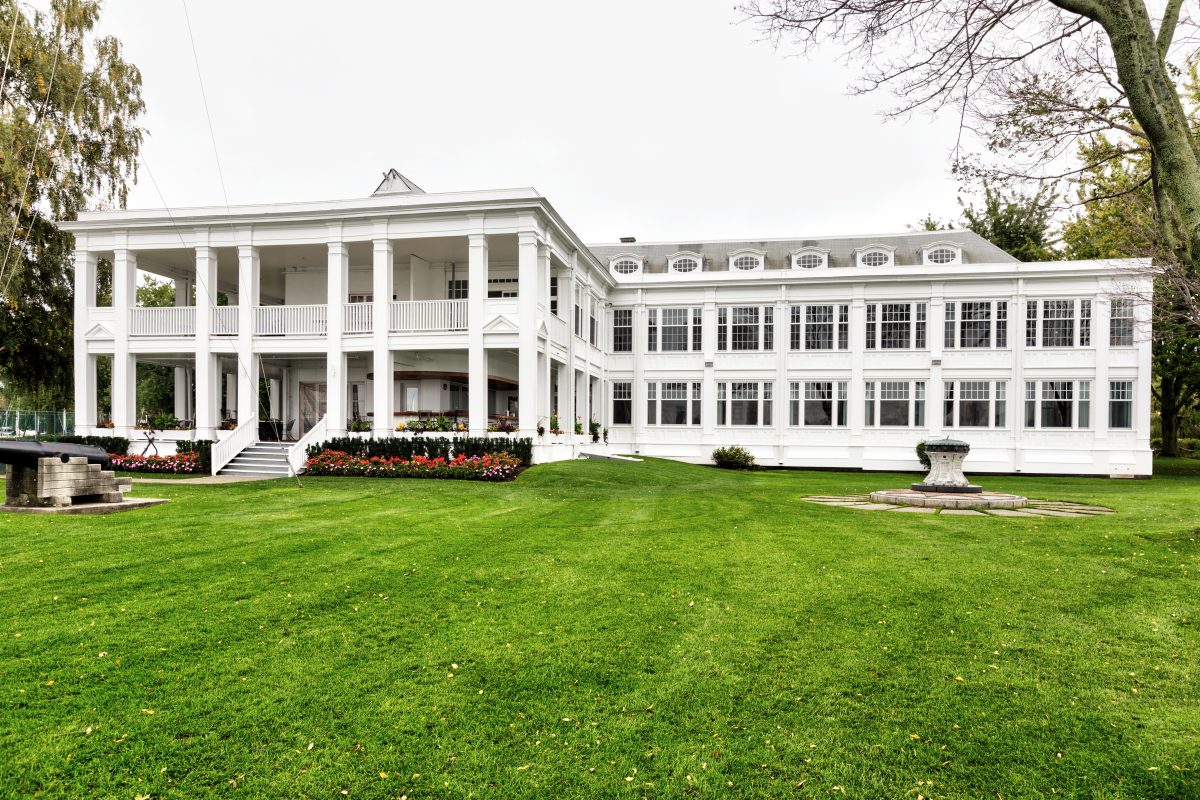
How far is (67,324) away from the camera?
91.2 feet

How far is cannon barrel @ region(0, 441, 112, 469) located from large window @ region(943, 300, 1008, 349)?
93.1ft

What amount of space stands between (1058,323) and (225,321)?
1176 inches

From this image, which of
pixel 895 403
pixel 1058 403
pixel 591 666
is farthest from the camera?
pixel 895 403

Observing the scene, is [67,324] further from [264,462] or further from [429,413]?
[429,413]

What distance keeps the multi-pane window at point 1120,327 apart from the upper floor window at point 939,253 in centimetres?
600

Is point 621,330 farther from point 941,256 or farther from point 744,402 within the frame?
point 941,256

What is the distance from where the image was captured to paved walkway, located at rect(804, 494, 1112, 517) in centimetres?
1343

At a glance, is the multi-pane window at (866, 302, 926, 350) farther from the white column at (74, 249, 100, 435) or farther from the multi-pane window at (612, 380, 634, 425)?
the white column at (74, 249, 100, 435)

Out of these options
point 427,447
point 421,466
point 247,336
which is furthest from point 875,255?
point 247,336

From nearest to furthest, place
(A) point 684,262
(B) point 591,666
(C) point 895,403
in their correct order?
(B) point 591,666 < (C) point 895,403 < (A) point 684,262

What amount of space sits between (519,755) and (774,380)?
92.2ft

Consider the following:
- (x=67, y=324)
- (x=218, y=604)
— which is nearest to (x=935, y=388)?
(x=218, y=604)

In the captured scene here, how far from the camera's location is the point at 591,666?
18.5ft

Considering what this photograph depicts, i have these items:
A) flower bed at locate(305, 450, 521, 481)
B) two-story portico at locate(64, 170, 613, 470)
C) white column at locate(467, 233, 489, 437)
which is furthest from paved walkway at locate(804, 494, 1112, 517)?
white column at locate(467, 233, 489, 437)
